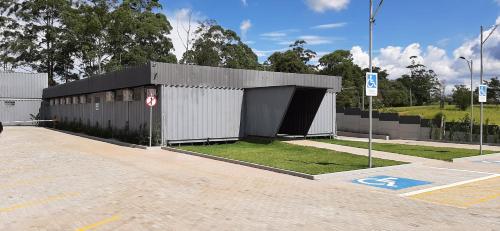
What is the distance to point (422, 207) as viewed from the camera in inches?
345

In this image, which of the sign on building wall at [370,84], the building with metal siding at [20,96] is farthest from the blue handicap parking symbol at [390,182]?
the building with metal siding at [20,96]

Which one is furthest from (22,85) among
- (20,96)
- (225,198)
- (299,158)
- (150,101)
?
(225,198)

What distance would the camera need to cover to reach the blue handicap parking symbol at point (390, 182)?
1127cm

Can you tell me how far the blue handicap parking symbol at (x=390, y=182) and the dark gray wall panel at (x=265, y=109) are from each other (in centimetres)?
909

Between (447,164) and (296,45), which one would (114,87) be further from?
(296,45)

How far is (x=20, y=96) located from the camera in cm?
4444

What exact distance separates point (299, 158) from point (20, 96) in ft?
125

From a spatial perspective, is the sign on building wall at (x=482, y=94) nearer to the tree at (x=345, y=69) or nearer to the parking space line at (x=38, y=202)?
the parking space line at (x=38, y=202)

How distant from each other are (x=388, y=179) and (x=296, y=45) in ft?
263

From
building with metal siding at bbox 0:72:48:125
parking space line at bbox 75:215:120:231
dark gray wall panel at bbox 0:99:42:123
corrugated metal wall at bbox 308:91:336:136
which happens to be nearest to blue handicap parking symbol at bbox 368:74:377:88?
parking space line at bbox 75:215:120:231

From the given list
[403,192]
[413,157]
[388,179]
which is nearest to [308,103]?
[413,157]

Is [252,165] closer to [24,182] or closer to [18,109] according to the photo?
[24,182]

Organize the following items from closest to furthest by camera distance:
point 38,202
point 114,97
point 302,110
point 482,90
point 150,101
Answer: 1. point 38,202
2. point 482,90
3. point 150,101
4. point 302,110
5. point 114,97

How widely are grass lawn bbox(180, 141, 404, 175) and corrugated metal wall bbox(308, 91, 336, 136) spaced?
4530mm
